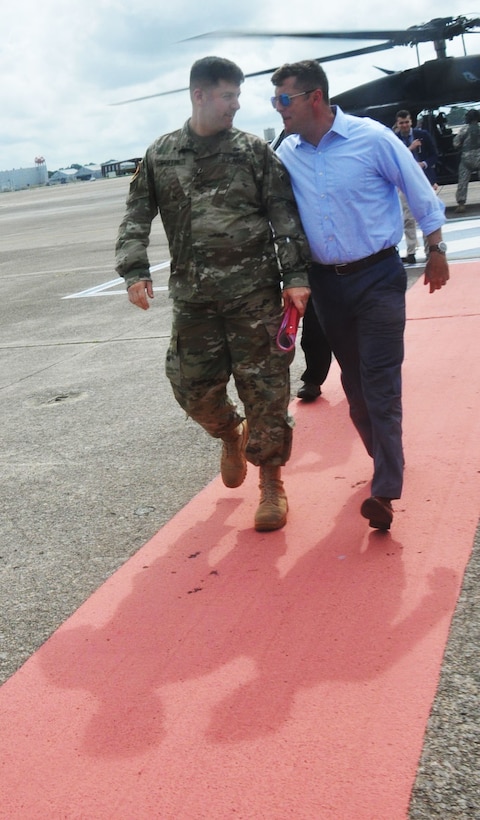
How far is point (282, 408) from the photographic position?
169 inches

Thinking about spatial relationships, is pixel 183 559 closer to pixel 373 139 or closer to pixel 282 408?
pixel 282 408

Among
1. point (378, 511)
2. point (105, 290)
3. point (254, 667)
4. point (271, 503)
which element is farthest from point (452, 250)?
point (254, 667)

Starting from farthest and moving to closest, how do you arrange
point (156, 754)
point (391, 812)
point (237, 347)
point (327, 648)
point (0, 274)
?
point (0, 274) → point (237, 347) → point (327, 648) → point (156, 754) → point (391, 812)

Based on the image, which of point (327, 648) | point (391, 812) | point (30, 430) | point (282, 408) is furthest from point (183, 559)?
point (30, 430)

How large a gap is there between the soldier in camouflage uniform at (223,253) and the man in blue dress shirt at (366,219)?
0.14 m

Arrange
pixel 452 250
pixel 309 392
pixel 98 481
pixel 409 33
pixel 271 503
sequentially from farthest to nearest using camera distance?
pixel 409 33, pixel 452 250, pixel 309 392, pixel 98 481, pixel 271 503

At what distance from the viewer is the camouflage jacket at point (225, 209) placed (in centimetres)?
399

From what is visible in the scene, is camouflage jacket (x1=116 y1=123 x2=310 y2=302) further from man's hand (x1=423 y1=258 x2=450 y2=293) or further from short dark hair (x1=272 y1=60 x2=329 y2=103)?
man's hand (x1=423 y1=258 x2=450 y2=293)

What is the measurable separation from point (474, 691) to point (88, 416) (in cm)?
438

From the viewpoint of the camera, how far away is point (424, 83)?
58.6ft

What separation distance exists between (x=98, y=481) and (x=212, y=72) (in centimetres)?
239

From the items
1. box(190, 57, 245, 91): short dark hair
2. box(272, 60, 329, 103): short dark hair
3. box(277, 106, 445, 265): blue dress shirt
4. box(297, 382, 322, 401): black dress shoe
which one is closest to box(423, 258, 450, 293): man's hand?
box(277, 106, 445, 265): blue dress shirt

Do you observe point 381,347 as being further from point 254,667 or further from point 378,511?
point 254,667

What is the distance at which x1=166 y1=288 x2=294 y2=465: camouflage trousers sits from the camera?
4.12m
